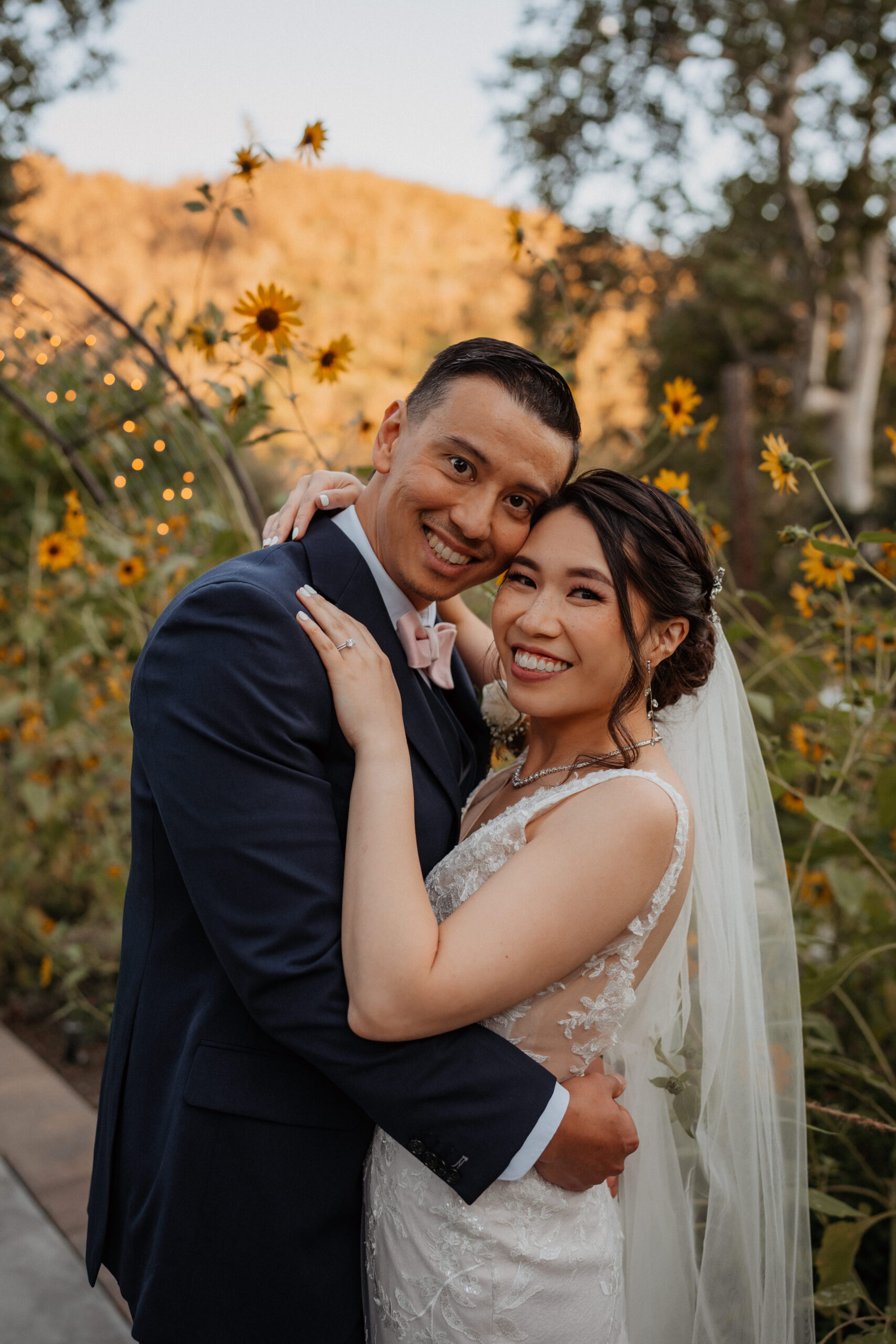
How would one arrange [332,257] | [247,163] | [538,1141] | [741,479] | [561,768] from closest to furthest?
[538,1141], [561,768], [247,163], [741,479], [332,257]

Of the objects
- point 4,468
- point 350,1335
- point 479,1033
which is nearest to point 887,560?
point 479,1033

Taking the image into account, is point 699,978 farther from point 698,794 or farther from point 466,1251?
point 466,1251

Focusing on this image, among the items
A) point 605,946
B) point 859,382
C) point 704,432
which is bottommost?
point 605,946

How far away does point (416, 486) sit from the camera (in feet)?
4.52

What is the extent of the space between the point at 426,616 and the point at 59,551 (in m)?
1.75

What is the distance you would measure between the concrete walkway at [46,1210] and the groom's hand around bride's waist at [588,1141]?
137 centimetres

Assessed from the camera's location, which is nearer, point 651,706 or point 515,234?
point 651,706

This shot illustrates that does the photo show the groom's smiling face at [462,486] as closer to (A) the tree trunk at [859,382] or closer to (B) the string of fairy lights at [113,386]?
(B) the string of fairy lights at [113,386]

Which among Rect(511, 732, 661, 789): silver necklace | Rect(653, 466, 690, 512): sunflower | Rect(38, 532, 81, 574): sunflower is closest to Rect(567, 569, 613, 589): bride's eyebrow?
Rect(511, 732, 661, 789): silver necklace

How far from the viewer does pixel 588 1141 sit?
1.26 meters

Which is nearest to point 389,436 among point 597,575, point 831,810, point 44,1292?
point 597,575

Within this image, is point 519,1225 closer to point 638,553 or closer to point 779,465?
point 638,553

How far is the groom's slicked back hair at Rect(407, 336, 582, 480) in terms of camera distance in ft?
4.45

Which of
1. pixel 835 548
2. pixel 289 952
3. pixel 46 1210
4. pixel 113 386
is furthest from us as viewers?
pixel 113 386
